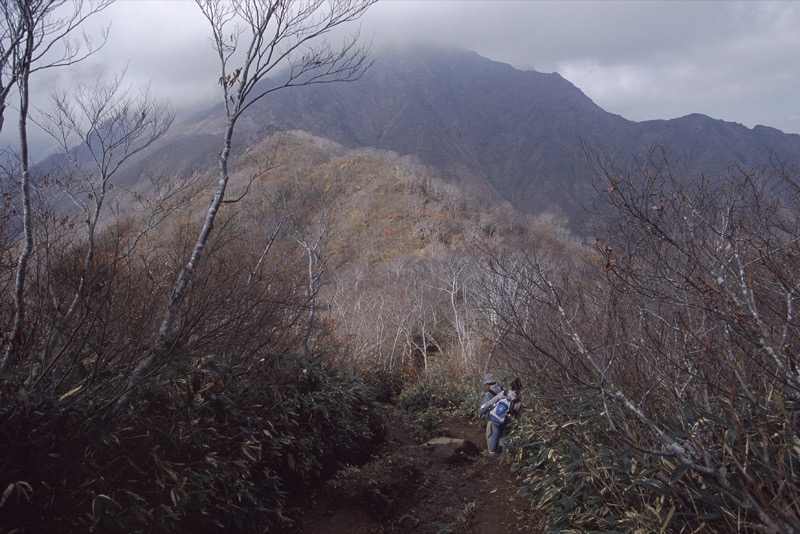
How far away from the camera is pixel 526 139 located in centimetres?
10038

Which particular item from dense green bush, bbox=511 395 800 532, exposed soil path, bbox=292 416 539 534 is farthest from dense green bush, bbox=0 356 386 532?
dense green bush, bbox=511 395 800 532

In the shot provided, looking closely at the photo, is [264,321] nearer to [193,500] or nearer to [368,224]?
[193,500]

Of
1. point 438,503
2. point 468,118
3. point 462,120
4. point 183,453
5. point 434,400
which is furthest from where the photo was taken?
point 468,118

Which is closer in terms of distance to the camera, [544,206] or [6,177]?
[6,177]

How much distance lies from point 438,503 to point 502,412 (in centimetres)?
182

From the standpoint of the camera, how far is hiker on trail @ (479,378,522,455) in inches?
301

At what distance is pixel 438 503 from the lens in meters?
6.37

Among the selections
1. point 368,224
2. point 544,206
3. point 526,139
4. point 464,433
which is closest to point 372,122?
point 526,139

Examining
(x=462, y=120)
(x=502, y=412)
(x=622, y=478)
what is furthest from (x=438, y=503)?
(x=462, y=120)

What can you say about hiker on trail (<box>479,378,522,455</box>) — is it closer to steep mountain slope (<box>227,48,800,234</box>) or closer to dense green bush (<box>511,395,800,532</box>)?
dense green bush (<box>511,395,800,532</box>)

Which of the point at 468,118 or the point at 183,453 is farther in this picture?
the point at 468,118

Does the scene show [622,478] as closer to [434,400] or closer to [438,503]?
[438,503]

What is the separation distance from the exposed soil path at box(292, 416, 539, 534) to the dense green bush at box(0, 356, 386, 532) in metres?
0.53

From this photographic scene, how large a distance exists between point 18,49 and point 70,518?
3916 millimetres
